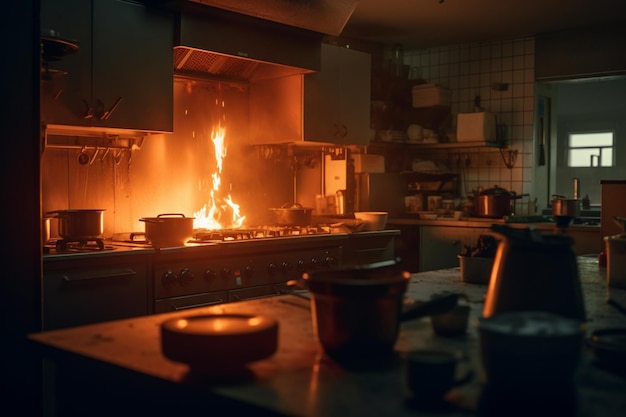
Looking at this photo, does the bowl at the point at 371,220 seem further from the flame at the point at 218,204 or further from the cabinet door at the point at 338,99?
the flame at the point at 218,204

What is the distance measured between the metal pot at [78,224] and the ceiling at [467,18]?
2810 millimetres

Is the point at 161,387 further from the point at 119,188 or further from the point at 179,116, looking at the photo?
the point at 179,116

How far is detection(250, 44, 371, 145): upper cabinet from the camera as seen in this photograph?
15.1ft

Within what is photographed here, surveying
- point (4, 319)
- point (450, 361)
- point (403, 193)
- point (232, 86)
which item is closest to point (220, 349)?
point (450, 361)

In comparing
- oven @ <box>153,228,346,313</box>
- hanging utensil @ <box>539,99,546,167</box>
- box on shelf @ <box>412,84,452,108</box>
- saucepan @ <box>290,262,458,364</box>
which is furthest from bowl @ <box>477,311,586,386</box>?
hanging utensil @ <box>539,99,546,167</box>

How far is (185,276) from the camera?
3.50m

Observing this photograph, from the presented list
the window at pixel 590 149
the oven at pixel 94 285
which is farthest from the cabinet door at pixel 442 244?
the window at pixel 590 149

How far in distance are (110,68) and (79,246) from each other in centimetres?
91

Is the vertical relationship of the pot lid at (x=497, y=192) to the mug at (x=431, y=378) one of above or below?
above

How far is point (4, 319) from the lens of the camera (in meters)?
2.84

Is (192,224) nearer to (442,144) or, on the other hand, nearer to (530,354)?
(530,354)

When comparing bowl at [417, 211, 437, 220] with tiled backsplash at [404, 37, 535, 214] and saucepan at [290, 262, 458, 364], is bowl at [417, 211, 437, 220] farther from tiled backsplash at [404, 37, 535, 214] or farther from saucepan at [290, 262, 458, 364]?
saucepan at [290, 262, 458, 364]

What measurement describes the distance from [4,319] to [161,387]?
1943 millimetres

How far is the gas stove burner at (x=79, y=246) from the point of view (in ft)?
10.8
